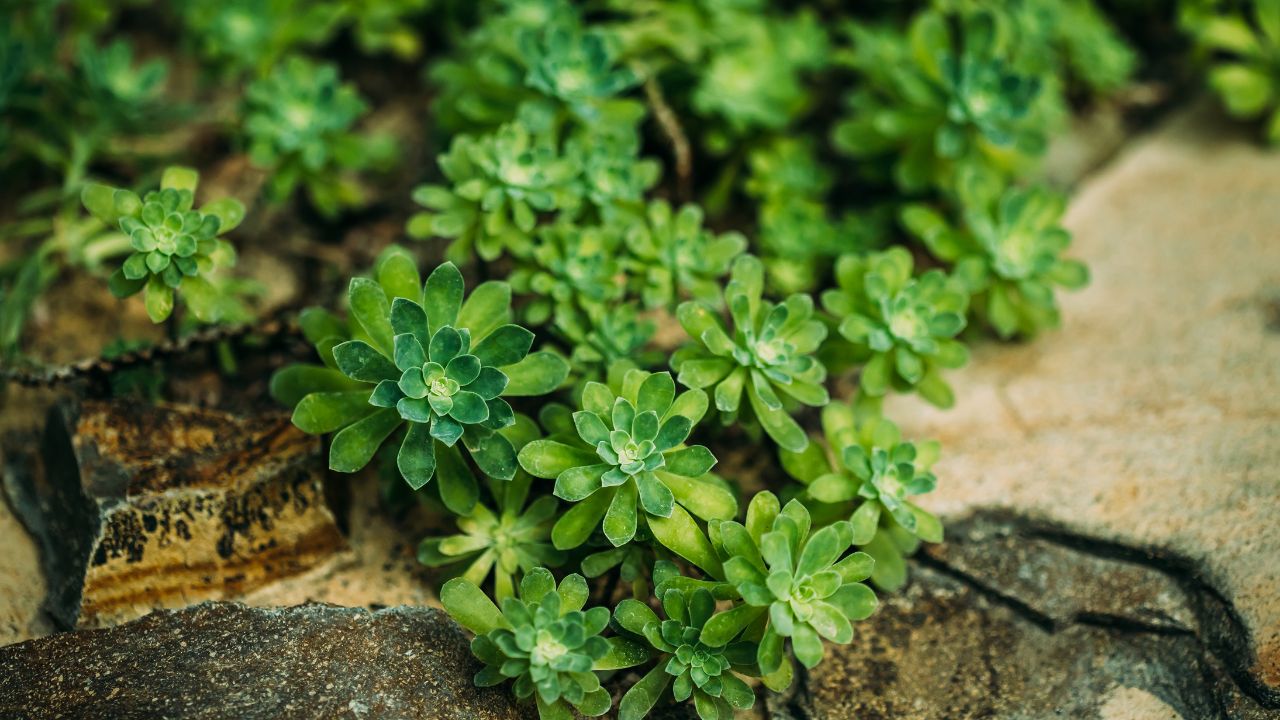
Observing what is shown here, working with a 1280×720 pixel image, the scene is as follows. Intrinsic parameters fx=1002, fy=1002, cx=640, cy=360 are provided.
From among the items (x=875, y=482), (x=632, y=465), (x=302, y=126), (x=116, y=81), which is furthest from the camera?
(x=116, y=81)

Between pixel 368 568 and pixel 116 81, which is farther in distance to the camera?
pixel 116 81

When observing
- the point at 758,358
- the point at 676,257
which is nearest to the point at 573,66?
the point at 676,257

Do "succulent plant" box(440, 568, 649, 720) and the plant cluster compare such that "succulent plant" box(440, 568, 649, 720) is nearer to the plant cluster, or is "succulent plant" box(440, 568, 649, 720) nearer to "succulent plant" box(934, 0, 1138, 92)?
the plant cluster

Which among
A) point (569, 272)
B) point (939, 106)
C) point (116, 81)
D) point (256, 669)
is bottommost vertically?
point (256, 669)

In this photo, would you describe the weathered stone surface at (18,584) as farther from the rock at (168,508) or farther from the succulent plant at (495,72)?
the succulent plant at (495,72)

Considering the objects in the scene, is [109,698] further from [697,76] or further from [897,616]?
[697,76]

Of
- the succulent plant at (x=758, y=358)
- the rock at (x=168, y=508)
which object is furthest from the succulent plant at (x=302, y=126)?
the succulent plant at (x=758, y=358)

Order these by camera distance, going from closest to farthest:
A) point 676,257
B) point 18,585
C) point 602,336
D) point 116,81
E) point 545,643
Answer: point 545,643
point 18,585
point 602,336
point 676,257
point 116,81

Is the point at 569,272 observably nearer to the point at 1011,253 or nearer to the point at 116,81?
the point at 1011,253
